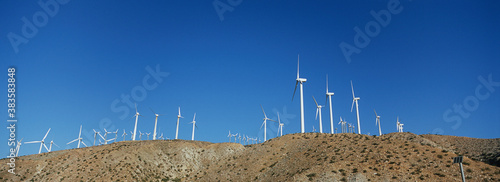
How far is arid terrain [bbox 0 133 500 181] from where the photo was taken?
52.5m

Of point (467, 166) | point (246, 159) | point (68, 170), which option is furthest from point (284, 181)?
point (68, 170)

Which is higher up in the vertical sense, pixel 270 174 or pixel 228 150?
pixel 228 150

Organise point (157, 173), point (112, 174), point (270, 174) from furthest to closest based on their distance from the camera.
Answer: point (157, 173) < point (112, 174) < point (270, 174)

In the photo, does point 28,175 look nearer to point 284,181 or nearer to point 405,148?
point 284,181

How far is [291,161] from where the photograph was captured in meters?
69.6

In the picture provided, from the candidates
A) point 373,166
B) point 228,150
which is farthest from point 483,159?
point 228,150

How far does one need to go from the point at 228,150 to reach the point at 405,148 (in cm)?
5208

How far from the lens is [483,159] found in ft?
198

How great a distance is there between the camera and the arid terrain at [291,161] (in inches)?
2067

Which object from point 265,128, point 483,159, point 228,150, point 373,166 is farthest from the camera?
point 265,128

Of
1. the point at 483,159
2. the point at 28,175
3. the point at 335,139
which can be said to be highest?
the point at 335,139

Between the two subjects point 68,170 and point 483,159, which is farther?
point 68,170

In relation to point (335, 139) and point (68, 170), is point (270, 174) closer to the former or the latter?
point (335, 139)

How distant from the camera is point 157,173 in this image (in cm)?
8312
